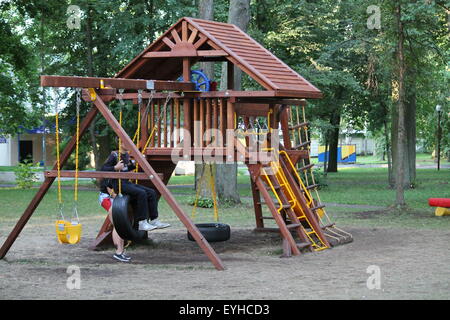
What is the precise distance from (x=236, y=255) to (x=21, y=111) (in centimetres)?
2092

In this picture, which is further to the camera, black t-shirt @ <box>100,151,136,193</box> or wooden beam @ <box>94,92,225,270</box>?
black t-shirt @ <box>100,151,136,193</box>

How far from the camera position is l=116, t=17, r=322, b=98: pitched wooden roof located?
1292 cm

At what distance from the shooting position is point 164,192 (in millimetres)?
11586

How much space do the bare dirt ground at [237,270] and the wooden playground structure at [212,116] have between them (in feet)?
2.47

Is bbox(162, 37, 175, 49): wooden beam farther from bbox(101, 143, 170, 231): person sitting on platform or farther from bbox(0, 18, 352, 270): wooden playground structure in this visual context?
bbox(101, 143, 170, 231): person sitting on platform

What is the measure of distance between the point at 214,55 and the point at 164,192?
2.85m

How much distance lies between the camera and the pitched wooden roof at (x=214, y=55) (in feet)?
42.4

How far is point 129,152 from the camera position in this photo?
12.7 metres

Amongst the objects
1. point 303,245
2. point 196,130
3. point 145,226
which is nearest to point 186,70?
point 196,130

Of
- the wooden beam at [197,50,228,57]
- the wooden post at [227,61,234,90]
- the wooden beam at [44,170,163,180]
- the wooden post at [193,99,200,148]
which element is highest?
the wooden beam at [197,50,228,57]

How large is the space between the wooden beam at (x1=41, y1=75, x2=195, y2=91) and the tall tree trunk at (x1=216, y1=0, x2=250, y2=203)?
9.89 m

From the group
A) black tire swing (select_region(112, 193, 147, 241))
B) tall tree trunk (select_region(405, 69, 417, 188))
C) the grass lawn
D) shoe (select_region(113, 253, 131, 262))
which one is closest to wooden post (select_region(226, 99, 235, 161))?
black tire swing (select_region(112, 193, 147, 241))
